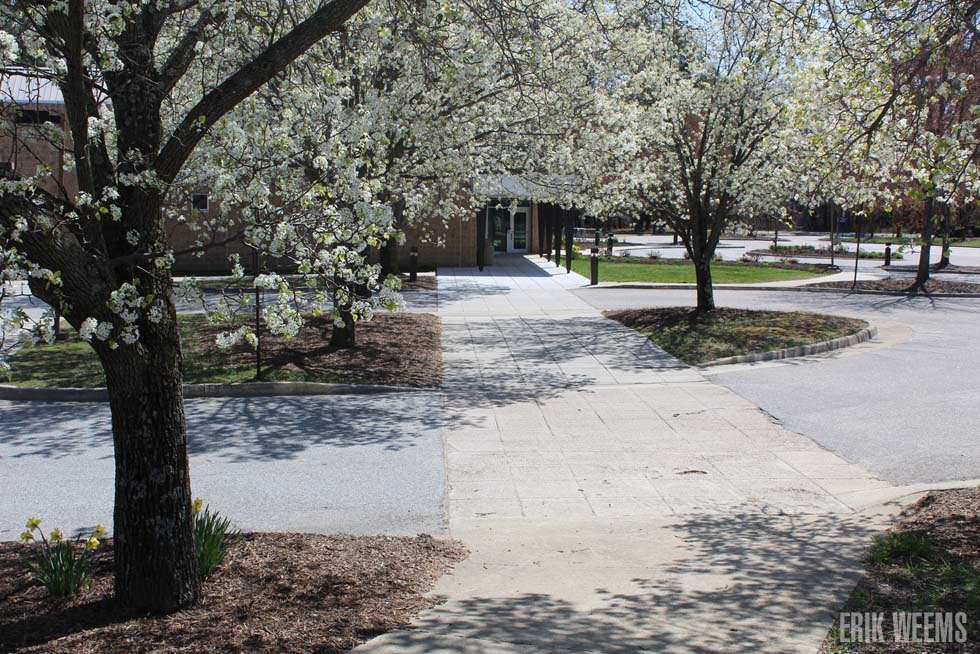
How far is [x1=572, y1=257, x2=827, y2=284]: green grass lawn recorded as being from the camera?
98.9 feet

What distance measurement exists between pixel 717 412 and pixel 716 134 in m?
8.70

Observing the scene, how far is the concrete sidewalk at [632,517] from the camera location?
4.72 meters

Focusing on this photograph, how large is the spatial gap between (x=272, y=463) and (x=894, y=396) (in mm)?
8154

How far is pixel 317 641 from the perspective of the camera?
4.55 metres

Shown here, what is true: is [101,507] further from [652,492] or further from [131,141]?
[652,492]

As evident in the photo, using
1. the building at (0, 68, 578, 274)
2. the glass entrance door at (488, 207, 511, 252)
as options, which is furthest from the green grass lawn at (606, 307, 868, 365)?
the glass entrance door at (488, 207, 511, 252)

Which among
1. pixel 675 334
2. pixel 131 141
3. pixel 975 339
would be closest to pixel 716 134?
pixel 675 334

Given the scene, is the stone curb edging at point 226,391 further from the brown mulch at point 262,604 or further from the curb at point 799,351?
the brown mulch at point 262,604

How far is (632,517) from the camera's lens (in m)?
7.42

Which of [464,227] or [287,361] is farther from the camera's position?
[464,227]

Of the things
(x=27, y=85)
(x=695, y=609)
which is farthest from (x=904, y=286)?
(x=27, y=85)

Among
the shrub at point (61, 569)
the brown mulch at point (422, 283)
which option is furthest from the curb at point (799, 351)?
the brown mulch at point (422, 283)

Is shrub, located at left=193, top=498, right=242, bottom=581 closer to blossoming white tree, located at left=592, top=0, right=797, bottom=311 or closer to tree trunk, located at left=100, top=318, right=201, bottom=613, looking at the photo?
tree trunk, located at left=100, top=318, right=201, bottom=613

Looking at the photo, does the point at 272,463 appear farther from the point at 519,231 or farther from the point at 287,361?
the point at 519,231
